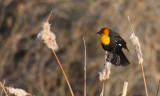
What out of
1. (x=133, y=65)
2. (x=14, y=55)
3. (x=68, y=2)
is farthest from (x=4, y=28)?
(x=133, y=65)

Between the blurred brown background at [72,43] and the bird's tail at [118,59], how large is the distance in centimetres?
258

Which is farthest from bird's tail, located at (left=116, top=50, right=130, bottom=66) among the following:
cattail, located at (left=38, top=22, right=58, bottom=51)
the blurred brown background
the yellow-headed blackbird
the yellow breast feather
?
the blurred brown background

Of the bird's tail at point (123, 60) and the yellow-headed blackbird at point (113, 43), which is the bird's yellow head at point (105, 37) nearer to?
the yellow-headed blackbird at point (113, 43)

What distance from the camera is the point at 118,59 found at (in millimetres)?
1859

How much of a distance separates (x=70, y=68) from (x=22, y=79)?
36.0 inches

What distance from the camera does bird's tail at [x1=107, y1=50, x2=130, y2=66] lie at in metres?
1.80

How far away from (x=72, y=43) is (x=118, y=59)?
339 cm

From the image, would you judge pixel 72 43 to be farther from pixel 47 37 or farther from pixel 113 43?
pixel 47 37

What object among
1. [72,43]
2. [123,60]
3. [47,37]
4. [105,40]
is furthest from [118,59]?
[72,43]

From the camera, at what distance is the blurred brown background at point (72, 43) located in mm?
4730

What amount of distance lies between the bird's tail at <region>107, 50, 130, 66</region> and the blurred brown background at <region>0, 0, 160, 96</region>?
2583mm

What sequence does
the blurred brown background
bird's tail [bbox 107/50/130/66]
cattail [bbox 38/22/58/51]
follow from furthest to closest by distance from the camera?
the blurred brown background → bird's tail [bbox 107/50/130/66] → cattail [bbox 38/22/58/51]

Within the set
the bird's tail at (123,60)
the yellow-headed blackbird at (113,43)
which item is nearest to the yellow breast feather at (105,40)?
the yellow-headed blackbird at (113,43)

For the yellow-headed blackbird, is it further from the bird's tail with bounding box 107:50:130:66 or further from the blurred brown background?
the blurred brown background
